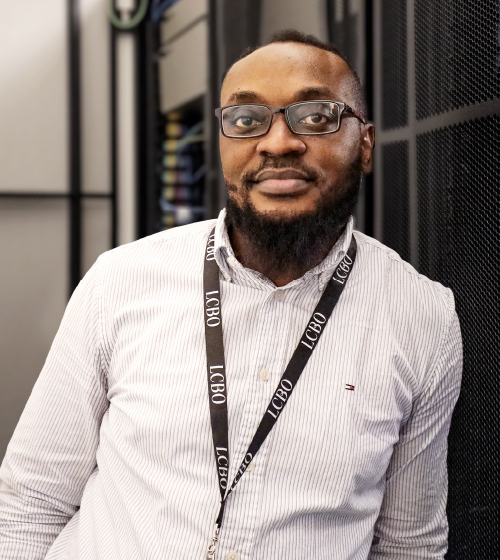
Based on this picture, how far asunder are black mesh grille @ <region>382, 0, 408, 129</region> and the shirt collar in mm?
463

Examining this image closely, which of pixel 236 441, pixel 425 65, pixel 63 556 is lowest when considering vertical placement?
pixel 63 556

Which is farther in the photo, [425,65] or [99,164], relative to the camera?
[99,164]

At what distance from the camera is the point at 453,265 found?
1364mm

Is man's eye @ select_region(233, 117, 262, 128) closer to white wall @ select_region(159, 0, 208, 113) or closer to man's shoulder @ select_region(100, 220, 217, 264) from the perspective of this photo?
man's shoulder @ select_region(100, 220, 217, 264)

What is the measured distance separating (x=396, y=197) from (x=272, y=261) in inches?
20.4

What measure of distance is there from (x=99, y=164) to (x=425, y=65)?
256cm

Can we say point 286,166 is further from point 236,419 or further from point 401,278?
point 236,419

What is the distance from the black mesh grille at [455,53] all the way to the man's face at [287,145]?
9.0 inches

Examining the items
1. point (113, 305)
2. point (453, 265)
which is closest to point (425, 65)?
point (453, 265)

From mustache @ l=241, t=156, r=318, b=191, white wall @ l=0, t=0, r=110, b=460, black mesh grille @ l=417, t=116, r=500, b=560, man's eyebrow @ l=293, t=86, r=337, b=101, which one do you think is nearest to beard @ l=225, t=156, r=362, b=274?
mustache @ l=241, t=156, r=318, b=191

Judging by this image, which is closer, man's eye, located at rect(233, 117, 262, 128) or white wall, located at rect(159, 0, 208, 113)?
man's eye, located at rect(233, 117, 262, 128)

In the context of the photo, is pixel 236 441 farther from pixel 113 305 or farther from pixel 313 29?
pixel 313 29

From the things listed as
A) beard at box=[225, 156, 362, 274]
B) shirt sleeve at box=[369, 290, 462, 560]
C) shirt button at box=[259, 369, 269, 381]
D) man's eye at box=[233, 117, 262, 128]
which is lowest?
shirt sleeve at box=[369, 290, 462, 560]

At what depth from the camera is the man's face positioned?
118cm
